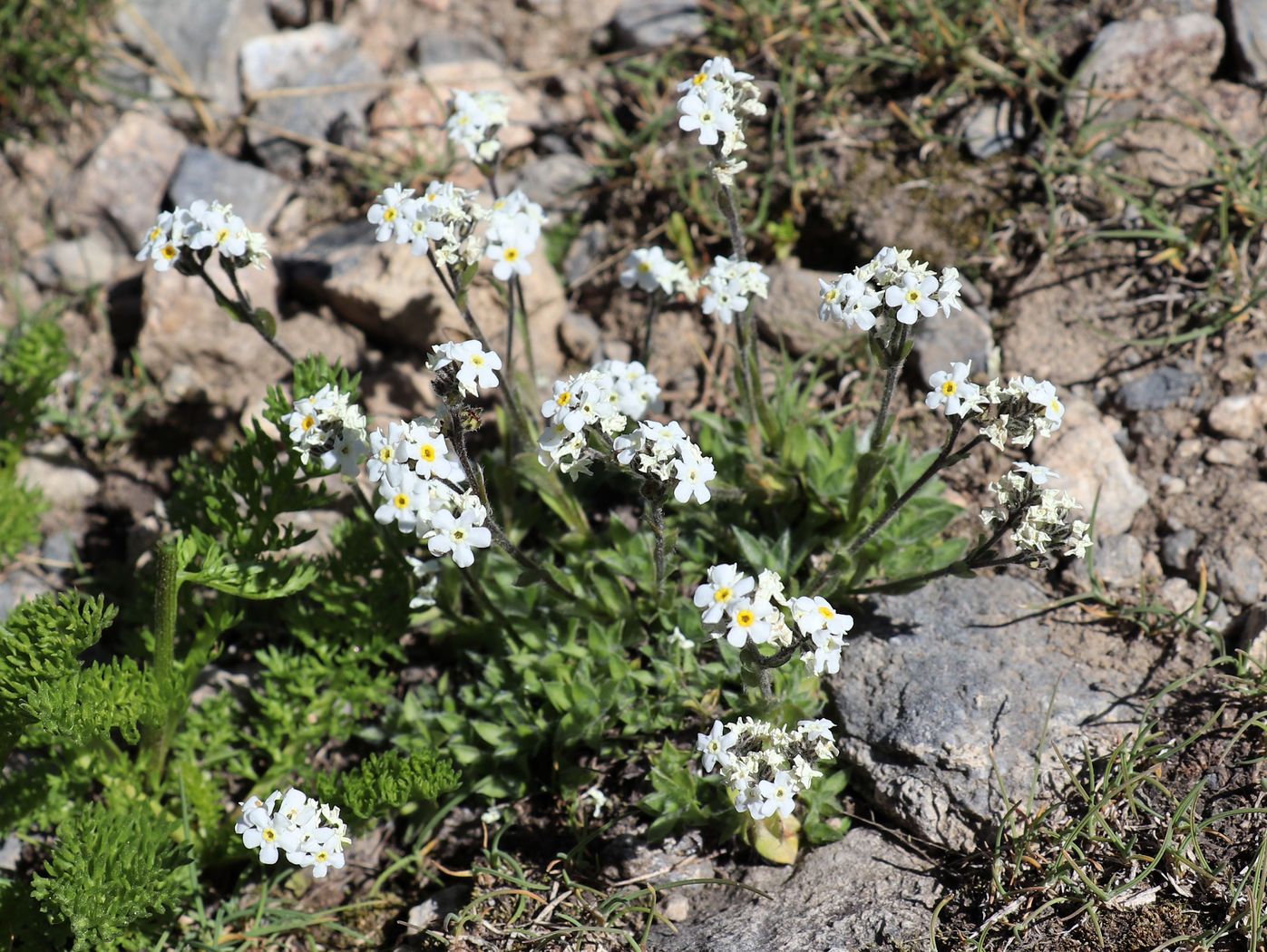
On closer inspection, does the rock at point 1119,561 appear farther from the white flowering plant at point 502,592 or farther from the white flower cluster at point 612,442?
the white flower cluster at point 612,442

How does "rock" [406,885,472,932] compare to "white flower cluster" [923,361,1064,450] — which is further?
"rock" [406,885,472,932]

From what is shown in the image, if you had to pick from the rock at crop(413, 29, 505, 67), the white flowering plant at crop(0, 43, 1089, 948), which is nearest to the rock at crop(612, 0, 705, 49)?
the rock at crop(413, 29, 505, 67)

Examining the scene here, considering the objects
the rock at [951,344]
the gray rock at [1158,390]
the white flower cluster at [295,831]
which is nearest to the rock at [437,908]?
the white flower cluster at [295,831]

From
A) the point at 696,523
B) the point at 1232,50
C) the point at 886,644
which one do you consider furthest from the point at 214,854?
the point at 1232,50

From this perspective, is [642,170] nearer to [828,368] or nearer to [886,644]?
[828,368]

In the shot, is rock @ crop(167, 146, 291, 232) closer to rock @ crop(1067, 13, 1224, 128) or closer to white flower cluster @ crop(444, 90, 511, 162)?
white flower cluster @ crop(444, 90, 511, 162)
